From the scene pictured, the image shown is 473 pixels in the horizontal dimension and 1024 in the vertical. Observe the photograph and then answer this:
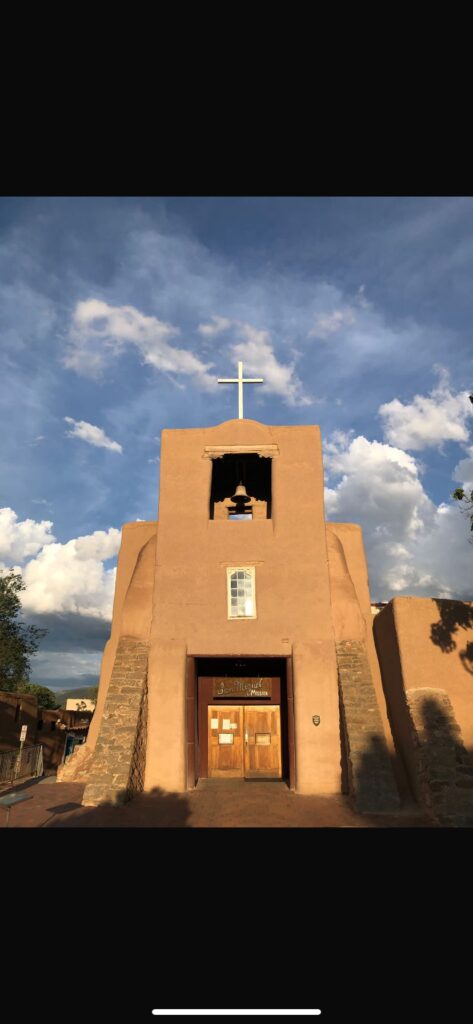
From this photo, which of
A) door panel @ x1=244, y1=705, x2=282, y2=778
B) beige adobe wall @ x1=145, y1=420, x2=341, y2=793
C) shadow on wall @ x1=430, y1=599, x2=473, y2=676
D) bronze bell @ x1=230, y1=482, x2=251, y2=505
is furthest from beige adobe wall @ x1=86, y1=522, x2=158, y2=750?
shadow on wall @ x1=430, y1=599, x2=473, y2=676

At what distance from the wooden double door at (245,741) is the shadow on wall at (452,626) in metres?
5.12

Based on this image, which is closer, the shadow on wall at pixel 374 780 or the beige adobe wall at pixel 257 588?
the shadow on wall at pixel 374 780

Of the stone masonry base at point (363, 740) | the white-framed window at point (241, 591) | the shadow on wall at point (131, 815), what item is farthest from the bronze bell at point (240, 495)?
the shadow on wall at point (131, 815)

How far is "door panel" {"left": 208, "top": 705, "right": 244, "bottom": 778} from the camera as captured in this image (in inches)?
570

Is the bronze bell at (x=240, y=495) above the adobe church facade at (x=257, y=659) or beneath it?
above

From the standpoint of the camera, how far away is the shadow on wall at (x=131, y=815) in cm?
1005

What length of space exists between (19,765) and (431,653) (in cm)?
1289

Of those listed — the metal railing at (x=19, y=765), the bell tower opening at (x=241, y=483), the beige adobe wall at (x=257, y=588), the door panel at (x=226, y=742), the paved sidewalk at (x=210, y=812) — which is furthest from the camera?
the bell tower opening at (x=241, y=483)

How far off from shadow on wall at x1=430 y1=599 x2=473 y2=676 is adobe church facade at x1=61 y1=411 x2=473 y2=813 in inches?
17.4
